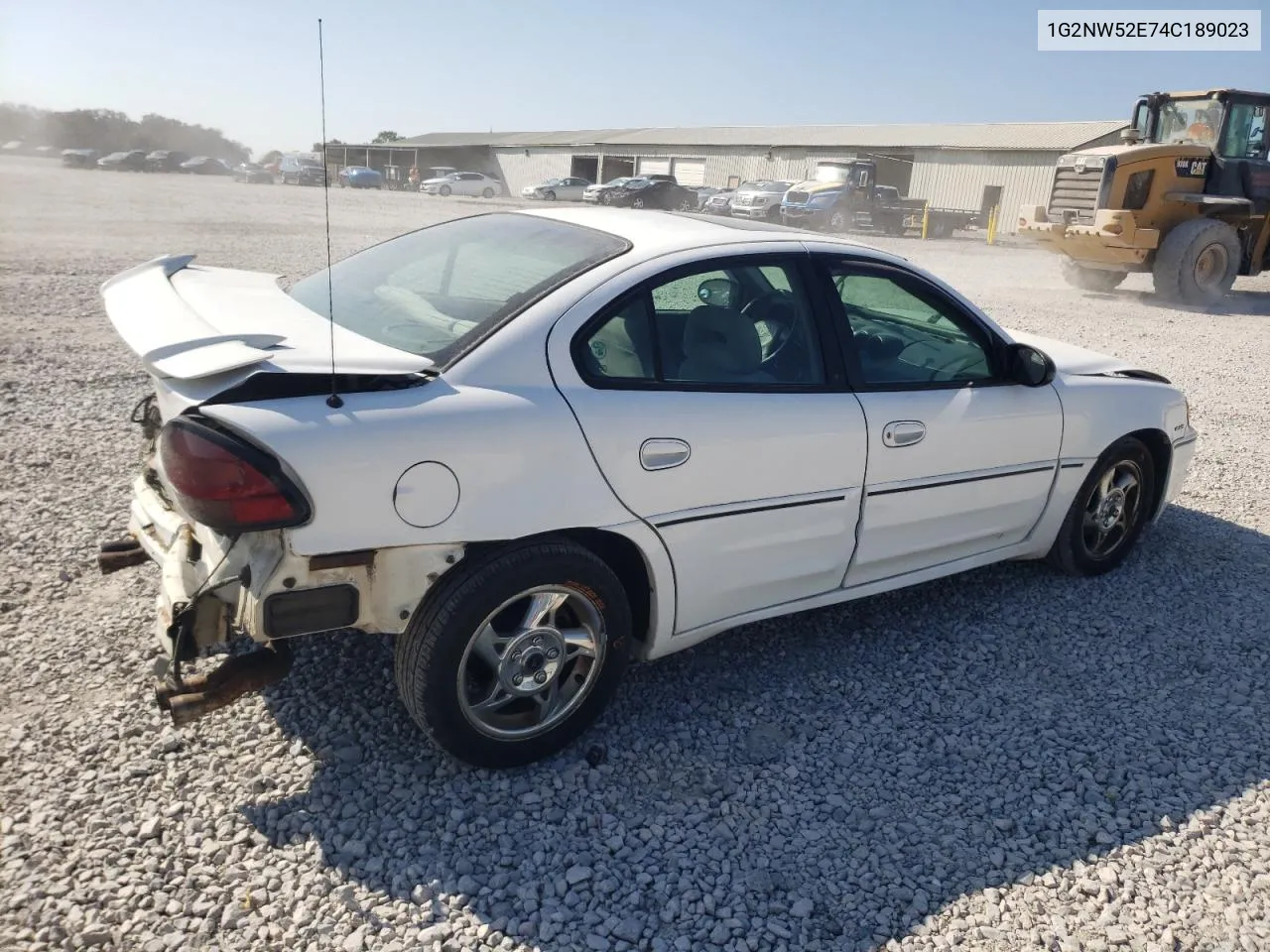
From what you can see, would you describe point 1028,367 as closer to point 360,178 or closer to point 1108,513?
point 1108,513

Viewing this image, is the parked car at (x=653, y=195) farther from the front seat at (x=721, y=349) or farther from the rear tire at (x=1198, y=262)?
the front seat at (x=721, y=349)

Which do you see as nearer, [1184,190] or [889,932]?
[889,932]

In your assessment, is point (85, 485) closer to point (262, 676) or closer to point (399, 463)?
point (262, 676)

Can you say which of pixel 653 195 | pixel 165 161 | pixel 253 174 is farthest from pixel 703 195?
pixel 165 161

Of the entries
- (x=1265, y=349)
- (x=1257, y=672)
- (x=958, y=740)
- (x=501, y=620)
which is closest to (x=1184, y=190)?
(x=1265, y=349)

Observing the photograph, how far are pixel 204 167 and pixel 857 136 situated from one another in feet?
132

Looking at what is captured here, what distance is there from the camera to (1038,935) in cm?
245

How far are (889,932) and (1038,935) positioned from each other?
390mm

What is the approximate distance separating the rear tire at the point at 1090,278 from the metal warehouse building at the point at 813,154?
652 inches

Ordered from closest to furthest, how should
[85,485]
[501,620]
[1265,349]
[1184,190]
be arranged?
1. [501,620]
2. [85,485]
3. [1265,349]
4. [1184,190]

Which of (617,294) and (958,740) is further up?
(617,294)

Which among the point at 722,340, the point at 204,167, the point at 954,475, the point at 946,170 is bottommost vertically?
the point at 954,475

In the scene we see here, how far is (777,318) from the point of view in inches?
134

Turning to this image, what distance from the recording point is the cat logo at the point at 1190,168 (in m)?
14.5
